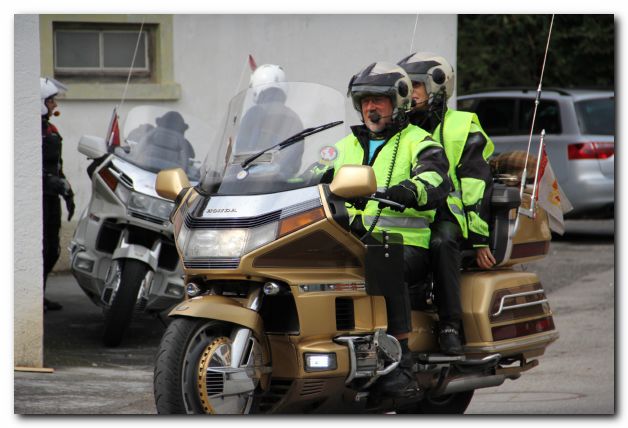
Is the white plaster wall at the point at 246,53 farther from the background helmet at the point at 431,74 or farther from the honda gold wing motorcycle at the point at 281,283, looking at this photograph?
the honda gold wing motorcycle at the point at 281,283

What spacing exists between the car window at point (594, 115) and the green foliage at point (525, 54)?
Answer: 33 cm

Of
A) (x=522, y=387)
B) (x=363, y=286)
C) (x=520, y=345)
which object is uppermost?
(x=363, y=286)

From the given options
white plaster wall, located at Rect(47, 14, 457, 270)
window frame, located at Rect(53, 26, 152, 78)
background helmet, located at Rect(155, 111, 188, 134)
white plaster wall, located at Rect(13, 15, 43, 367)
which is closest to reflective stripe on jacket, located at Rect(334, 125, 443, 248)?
white plaster wall, located at Rect(13, 15, 43, 367)

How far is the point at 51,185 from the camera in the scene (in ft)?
28.2

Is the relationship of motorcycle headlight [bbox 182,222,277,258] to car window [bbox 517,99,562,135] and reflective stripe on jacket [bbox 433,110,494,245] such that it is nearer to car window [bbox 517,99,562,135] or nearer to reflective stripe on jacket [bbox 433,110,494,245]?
reflective stripe on jacket [bbox 433,110,494,245]

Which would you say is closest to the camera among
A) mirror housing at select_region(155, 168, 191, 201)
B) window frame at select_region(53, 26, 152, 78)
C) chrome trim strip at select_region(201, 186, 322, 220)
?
chrome trim strip at select_region(201, 186, 322, 220)

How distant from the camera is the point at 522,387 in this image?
25.3 feet

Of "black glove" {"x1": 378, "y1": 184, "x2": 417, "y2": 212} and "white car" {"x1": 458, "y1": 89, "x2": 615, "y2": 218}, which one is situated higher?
"black glove" {"x1": 378, "y1": 184, "x2": 417, "y2": 212}

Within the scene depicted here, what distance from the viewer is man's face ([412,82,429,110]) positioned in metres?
6.33

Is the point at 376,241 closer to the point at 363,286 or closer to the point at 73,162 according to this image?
the point at 363,286

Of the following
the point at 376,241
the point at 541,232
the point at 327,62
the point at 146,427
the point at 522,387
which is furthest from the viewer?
the point at 327,62

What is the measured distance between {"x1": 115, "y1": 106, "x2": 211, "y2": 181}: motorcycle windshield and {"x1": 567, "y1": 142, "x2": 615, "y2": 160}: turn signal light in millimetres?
4317

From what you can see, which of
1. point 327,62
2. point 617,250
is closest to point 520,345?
point 617,250

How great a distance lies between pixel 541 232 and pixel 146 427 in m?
2.09
